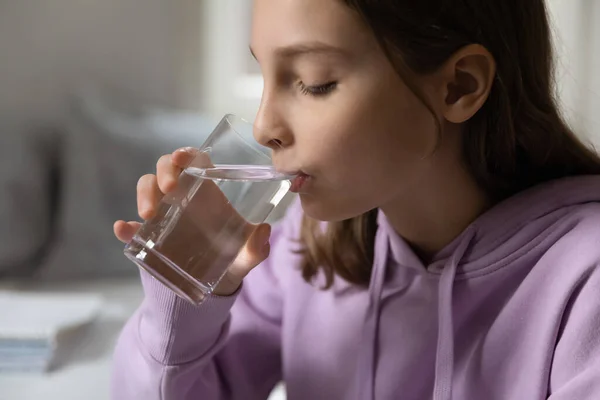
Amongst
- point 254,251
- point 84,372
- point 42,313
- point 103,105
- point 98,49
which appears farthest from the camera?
point 98,49

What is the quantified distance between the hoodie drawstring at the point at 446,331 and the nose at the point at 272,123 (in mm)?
222

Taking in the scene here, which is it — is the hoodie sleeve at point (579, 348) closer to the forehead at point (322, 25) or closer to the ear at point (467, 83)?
the ear at point (467, 83)

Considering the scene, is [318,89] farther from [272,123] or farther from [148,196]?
[148,196]

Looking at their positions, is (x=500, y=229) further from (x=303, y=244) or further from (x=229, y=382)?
(x=229, y=382)

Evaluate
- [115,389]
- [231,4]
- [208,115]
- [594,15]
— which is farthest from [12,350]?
[594,15]

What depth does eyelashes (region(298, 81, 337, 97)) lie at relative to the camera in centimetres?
58

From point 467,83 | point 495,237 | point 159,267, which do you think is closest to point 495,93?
point 467,83

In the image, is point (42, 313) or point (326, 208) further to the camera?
point (42, 313)

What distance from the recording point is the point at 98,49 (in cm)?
162

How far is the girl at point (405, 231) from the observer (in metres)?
0.58

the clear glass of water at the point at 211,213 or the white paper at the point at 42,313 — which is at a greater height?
the clear glass of water at the point at 211,213

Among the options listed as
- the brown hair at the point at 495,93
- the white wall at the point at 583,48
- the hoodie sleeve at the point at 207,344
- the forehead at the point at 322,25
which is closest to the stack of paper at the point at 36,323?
the hoodie sleeve at the point at 207,344

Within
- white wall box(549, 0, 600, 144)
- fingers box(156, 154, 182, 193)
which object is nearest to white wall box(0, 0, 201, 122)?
white wall box(549, 0, 600, 144)

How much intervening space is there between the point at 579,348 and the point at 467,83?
10.2 inches
